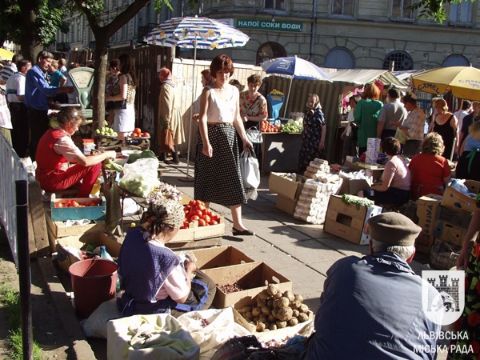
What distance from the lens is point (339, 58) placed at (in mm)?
32219

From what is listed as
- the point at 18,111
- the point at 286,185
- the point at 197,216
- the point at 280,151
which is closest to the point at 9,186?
the point at 197,216

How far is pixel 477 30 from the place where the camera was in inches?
1273

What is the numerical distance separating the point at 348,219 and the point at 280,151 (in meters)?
4.43

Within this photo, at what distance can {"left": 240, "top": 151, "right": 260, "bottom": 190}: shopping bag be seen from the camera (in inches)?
306

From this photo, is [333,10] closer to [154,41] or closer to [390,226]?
[154,41]

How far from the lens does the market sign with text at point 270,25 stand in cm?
3058

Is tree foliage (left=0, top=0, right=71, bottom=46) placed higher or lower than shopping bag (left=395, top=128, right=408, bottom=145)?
higher

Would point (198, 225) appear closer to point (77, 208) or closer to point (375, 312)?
point (77, 208)

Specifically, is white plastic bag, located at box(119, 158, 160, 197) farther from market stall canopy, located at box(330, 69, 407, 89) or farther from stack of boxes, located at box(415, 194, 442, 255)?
market stall canopy, located at box(330, 69, 407, 89)

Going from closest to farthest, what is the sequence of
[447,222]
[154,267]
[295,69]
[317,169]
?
[154,267], [447,222], [317,169], [295,69]

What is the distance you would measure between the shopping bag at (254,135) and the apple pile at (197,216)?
4.79 meters

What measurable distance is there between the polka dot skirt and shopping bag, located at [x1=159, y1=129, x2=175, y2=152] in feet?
16.3

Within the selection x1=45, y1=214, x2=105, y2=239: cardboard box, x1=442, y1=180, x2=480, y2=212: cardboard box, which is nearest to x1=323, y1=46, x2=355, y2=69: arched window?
x1=442, y1=180, x2=480, y2=212: cardboard box

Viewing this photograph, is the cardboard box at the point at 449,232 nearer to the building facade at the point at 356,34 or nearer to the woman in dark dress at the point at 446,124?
the woman in dark dress at the point at 446,124
